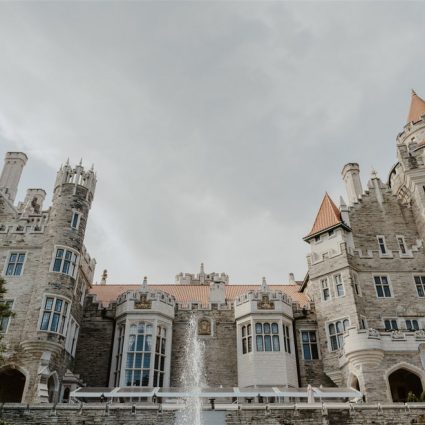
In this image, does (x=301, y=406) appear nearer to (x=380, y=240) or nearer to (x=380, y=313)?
(x=380, y=313)

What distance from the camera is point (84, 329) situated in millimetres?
30094

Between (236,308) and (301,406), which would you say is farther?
(236,308)

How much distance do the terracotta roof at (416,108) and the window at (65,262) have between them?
30207mm

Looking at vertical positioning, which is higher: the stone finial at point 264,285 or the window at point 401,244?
the window at point 401,244

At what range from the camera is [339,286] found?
29000 millimetres

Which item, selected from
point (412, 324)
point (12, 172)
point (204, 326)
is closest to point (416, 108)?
point (412, 324)

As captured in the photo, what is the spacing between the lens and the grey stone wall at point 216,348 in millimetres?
28578

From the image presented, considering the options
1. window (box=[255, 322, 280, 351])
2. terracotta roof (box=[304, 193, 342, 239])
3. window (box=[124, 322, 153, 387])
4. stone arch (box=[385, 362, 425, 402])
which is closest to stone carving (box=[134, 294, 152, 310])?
window (box=[124, 322, 153, 387])

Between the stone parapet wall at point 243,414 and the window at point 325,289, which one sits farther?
the window at point 325,289

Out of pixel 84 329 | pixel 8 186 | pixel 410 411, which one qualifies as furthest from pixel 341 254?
pixel 8 186

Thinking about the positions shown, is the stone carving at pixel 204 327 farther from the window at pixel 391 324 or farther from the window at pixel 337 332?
the window at pixel 391 324

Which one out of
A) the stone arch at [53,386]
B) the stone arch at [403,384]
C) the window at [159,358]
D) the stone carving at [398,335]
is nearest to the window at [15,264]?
the stone arch at [53,386]

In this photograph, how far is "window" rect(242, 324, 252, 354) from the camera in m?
28.8

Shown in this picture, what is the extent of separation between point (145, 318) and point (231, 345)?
19.7 ft
